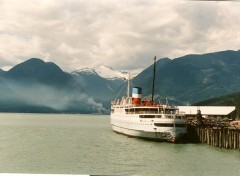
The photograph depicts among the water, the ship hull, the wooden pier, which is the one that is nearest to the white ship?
the ship hull

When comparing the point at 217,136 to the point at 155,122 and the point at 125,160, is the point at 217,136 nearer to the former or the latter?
the point at 155,122

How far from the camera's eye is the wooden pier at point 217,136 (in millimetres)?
31038

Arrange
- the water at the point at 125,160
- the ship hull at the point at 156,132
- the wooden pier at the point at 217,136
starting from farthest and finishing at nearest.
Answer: the ship hull at the point at 156,132, the wooden pier at the point at 217,136, the water at the point at 125,160

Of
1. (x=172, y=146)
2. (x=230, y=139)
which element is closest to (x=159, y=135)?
(x=172, y=146)

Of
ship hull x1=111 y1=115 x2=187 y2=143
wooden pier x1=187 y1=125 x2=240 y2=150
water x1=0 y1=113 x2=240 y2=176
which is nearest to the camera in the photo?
water x1=0 y1=113 x2=240 y2=176

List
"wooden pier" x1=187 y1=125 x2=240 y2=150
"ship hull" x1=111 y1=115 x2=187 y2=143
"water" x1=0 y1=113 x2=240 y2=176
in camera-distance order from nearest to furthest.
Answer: "water" x1=0 y1=113 x2=240 y2=176 < "wooden pier" x1=187 y1=125 x2=240 y2=150 < "ship hull" x1=111 y1=115 x2=187 y2=143

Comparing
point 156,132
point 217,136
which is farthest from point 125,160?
point 217,136

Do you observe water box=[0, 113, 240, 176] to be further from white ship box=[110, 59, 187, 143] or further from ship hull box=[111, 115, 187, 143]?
white ship box=[110, 59, 187, 143]

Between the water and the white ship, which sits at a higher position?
the white ship

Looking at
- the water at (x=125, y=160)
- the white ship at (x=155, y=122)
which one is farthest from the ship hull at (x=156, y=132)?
the water at (x=125, y=160)

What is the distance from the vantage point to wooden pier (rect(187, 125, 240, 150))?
102 feet

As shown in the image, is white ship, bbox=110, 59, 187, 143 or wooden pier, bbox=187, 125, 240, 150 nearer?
wooden pier, bbox=187, 125, 240, 150

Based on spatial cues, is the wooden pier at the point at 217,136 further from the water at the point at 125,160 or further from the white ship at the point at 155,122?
the white ship at the point at 155,122

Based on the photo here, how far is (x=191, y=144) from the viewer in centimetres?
3631
